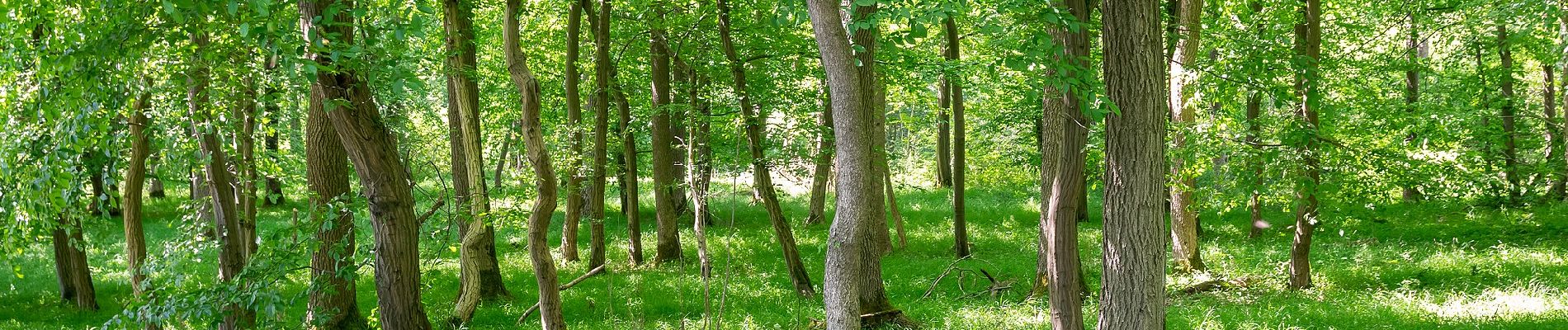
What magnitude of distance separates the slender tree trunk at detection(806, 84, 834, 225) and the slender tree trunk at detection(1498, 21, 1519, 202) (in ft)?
22.8

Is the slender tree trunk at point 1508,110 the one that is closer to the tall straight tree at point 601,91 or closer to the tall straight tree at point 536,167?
the tall straight tree at point 536,167

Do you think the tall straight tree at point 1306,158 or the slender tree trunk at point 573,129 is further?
the tall straight tree at point 1306,158

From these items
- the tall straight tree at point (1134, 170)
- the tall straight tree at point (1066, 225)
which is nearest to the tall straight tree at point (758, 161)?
the tall straight tree at point (1066, 225)

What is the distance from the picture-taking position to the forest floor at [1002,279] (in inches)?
354

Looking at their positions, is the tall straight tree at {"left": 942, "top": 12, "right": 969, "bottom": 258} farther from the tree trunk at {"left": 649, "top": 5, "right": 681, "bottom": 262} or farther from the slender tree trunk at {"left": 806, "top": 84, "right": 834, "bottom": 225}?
the tree trunk at {"left": 649, "top": 5, "right": 681, "bottom": 262}

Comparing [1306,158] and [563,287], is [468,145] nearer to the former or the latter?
[563,287]

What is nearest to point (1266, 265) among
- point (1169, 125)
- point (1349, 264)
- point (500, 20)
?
point (1349, 264)

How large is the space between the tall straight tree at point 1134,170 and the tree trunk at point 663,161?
8.83 meters

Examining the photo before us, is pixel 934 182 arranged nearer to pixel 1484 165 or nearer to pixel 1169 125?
pixel 1169 125

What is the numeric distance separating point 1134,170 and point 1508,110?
15577mm

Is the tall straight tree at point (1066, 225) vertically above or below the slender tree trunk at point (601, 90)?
below

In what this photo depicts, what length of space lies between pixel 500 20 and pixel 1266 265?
41.0 ft

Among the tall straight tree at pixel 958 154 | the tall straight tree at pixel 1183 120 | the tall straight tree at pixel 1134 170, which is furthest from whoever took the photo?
the tall straight tree at pixel 958 154

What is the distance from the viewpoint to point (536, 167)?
6.48 m
